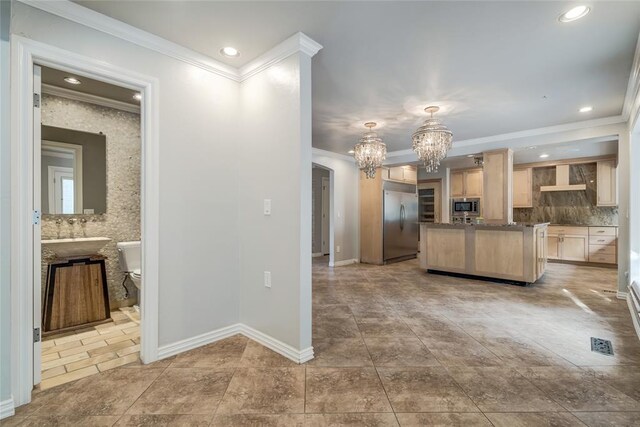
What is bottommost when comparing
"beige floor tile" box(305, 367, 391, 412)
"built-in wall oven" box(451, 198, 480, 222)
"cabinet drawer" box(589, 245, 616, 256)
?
"beige floor tile" box(305, 367, 391, 412)

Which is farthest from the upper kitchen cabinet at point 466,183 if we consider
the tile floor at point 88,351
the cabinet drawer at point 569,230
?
the tile floor at point 88,351

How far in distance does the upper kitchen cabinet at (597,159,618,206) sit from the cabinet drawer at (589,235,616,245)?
0.74 m

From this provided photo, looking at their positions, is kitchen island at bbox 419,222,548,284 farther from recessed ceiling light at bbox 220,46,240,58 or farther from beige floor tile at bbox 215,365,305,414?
recessed ceiling light at bbox 220,46,240,58

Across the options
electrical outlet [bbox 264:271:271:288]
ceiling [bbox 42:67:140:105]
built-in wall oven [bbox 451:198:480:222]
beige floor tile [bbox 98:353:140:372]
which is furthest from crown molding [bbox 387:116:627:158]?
beige floor tile [bbox 98:353:140:372]

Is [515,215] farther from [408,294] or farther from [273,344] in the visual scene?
[273,344]

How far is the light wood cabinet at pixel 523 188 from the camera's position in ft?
22.9

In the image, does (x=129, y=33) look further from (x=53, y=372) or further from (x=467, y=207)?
(x=467, y=207)

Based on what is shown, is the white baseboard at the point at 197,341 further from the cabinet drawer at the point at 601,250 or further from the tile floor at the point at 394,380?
the cabinet drawer at the point at 601,250

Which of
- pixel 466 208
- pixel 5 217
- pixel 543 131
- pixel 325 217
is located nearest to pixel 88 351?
pixel 5 217

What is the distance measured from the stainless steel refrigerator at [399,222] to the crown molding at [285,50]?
4.27m

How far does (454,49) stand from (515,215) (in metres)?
6.60

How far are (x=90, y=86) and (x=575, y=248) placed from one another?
8.70 metres

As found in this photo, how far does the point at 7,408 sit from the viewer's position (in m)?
1.59

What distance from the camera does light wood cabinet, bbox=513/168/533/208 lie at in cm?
699
